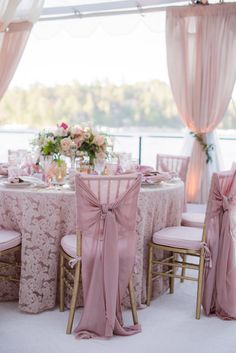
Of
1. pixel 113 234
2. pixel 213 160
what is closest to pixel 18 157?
pixel 113 234

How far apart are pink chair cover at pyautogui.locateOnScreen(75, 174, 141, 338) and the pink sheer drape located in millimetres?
3679

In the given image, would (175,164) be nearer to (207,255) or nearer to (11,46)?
(207,255)

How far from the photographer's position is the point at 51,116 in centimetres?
848

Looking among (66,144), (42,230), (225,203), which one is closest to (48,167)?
(66,144)

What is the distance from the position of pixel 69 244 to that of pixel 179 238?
77 cm

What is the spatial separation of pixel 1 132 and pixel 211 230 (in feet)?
17.4

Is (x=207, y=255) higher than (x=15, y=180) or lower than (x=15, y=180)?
lower

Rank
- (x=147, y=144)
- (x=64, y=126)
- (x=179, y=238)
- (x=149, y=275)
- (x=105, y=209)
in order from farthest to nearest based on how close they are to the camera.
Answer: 1. (x=147, y=144)
2. (x=64, y=126)
3. (x=149, y=275)
4. (x=179, y=238)
5. (x=105, y=209)

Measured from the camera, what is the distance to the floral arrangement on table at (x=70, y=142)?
3561 mm

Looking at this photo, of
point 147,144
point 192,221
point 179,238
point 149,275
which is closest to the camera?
point 179,238

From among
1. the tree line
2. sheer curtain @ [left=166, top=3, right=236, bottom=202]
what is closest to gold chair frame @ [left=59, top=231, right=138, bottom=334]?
sheer curtain @ [left=166, top=3, right=236, bottom=202]

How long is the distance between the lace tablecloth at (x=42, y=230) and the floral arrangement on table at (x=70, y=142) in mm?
360

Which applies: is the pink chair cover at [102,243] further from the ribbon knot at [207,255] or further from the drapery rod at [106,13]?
the drapery rod at [106,13]

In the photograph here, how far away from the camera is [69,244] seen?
3141 millimetres
